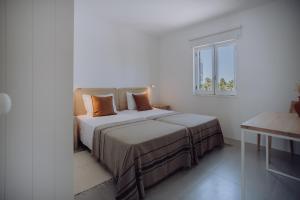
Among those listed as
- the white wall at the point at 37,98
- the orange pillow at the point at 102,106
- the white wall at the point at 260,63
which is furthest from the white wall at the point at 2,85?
the white wall at the point at 260,63

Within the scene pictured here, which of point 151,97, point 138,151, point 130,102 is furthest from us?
point 151,97

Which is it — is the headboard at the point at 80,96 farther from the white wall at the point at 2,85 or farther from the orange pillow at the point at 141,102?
the white wall at the point at 2,85

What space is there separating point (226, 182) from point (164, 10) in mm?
3021

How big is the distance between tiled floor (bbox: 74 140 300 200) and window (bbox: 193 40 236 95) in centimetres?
158

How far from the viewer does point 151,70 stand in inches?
184

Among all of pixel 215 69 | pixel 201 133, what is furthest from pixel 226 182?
pixel 215 69

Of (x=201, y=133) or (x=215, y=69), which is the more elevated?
(x=215, y=69)

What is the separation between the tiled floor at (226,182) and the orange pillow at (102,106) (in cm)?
152

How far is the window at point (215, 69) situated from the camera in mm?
3460

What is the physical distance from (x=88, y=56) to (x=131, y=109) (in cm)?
149

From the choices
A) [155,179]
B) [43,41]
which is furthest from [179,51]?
[43,41]

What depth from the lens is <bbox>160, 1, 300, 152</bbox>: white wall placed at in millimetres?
2688

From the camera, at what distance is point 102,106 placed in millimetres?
3072

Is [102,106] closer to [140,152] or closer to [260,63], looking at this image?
[140,152]
